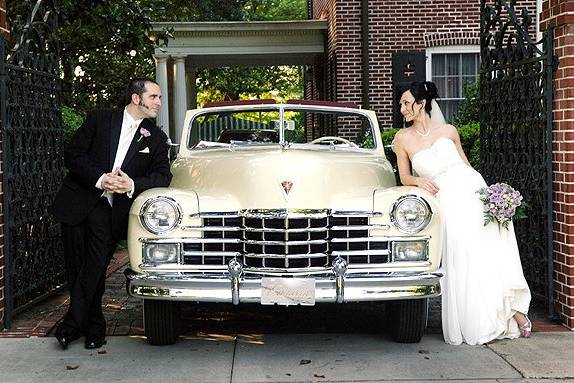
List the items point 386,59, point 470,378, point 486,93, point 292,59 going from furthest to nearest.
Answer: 1. point 292,59
2. point 386,59
3. point 486,93
4. point 470,378

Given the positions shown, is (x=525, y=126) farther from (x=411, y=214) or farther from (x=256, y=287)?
(x=256, y=287)

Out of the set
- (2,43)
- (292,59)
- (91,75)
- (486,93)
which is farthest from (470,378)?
(91,75)

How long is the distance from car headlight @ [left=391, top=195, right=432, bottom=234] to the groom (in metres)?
1.68

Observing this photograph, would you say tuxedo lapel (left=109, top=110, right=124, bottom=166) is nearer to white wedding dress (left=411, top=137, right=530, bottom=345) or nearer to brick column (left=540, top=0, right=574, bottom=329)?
white wedding dress (left=411, top=137, right=530, bottom=345)

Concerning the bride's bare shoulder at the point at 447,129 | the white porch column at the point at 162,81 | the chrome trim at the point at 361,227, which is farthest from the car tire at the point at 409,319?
the white porch column at the point at 162,81

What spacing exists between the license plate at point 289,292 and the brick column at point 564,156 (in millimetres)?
2226

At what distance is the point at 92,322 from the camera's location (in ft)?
20.6

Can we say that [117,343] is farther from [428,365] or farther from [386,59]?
[386,59]

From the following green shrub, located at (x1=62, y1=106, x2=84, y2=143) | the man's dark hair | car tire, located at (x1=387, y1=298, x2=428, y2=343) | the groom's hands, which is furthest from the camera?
green shrub, located at (x1=62, y1=106, x2=84, y2=143)

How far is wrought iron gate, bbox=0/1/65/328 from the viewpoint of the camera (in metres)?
6.76

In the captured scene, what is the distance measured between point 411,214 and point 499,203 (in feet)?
2.86

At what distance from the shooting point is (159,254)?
576 cm

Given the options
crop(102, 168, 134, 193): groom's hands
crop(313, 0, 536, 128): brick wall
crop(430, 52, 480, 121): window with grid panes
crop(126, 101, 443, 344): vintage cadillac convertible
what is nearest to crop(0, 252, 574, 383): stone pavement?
crop(126, 101, 443, 344): vintage cadillac convertible

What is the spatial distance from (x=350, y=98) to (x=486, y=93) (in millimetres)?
9085
